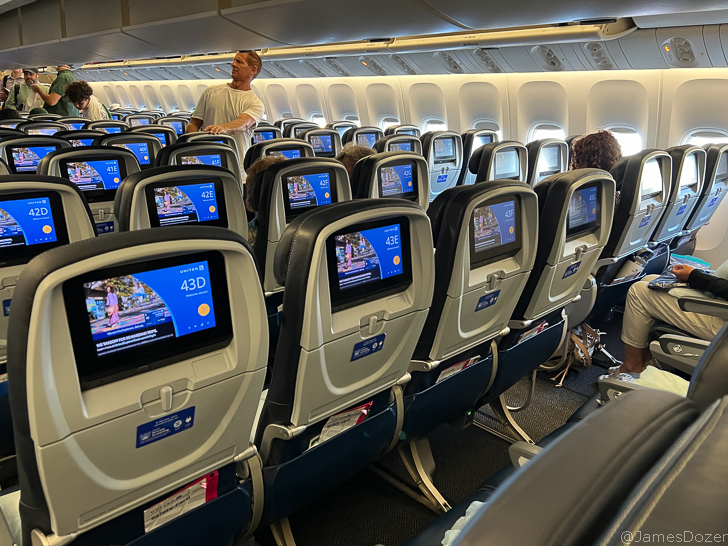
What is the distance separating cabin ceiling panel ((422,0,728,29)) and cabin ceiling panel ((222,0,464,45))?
26 cm

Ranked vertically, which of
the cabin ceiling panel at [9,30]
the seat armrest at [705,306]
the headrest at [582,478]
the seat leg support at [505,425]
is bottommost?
the seat leg support at [505,425]

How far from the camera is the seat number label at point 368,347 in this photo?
6.17 ft

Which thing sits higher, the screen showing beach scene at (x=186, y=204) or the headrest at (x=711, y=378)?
the headrest at (x=711, y=378)

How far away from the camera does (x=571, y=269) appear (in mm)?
2867

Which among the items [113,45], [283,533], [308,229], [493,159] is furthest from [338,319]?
[113,45]

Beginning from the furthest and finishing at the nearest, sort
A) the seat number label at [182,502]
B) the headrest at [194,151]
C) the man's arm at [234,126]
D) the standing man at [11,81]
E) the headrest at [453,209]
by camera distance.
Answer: the standing man at [11,81] < the man's arm at [234,126] < the headrest at [194,151] < the headrest at [453,209] < the seat number label at [182,502]

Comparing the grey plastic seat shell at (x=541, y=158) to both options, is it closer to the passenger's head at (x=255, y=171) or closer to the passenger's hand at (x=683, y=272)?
the passenger's hand at (x=683, y=272)

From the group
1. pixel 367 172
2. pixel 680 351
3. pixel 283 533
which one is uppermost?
pixel 367 172

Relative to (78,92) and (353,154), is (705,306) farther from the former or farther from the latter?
(78,92)

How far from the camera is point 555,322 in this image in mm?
3090

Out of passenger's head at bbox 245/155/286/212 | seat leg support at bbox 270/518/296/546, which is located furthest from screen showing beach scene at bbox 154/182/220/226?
seat leg support at bbox 270/518/296/546

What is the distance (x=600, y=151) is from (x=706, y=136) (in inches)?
185

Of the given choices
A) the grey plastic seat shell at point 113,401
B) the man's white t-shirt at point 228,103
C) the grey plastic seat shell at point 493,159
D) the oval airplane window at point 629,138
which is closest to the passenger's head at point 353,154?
the grey plastic seat shell at point 493,159

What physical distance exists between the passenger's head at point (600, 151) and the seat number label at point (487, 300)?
2.06 metres
